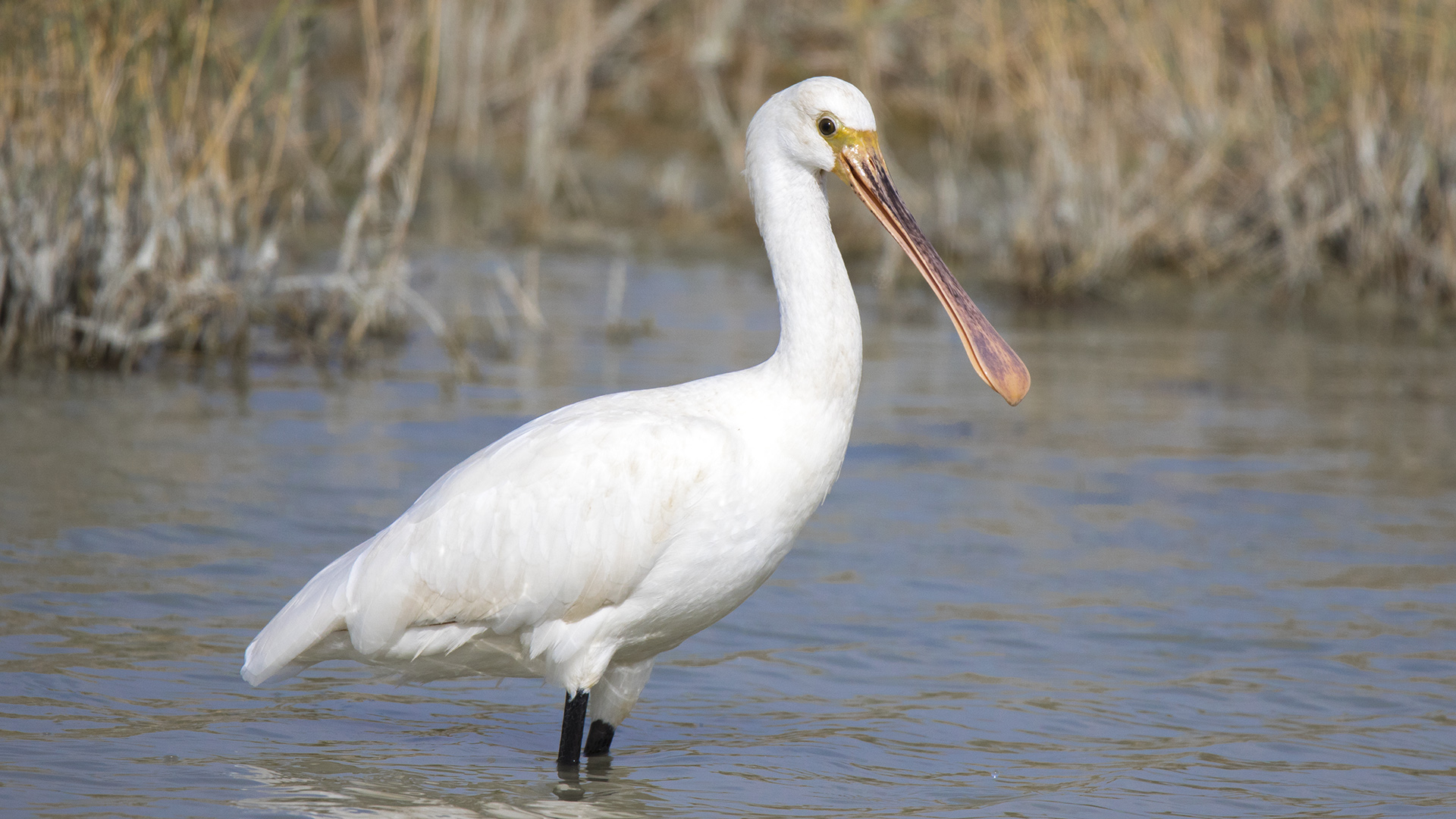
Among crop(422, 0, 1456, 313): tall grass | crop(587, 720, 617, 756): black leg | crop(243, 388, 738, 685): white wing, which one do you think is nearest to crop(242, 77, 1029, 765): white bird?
crop(243, 388, 738, 685): white wing

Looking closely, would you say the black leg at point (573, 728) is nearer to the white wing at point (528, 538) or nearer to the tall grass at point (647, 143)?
the white wing at point (528, 538)

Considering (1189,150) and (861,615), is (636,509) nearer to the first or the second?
(861,615)

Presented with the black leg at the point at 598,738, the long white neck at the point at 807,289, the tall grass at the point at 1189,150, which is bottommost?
the black leg at the point at 598,738

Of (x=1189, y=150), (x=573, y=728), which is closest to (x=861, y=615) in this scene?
(x=573, y=728)

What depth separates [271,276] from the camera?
32.6 feet

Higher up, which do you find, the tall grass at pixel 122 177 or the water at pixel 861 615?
the tall grass at pixel 122 177

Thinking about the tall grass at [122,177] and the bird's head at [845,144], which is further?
the tall grass at [122,177]

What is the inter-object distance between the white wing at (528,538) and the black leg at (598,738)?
472 mm

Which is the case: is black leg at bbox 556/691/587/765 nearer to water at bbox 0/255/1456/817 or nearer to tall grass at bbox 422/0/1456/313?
water at bbox 0/255/1456/817

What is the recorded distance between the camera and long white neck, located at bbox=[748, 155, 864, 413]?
4.79 meters

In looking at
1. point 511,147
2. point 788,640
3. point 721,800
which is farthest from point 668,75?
point 721,800

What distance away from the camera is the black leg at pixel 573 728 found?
487 centimetres

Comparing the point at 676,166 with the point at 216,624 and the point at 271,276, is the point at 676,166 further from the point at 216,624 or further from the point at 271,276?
the point at 216,624

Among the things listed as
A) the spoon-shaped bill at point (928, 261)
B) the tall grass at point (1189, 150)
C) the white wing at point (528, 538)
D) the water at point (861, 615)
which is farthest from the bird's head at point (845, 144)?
the tall grass at point (1189, 150)
